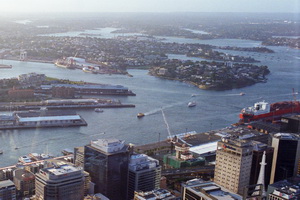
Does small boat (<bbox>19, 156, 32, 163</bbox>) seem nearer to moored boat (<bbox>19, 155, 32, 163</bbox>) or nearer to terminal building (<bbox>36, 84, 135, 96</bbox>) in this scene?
moored boat (<bbox>19, 155, 32, 163</bbox>)

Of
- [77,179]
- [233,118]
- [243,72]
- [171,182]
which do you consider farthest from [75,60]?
[77,179]

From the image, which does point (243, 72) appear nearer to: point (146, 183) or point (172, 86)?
point (172, 86)

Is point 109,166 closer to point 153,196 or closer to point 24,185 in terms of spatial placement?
point 153,196

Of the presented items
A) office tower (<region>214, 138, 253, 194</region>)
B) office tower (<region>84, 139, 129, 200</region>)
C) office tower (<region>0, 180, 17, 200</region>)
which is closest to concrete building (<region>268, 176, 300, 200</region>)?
office tower (<region>214, 138, 253, 194</region>)

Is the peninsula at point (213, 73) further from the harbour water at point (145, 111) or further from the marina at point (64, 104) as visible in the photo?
the marina at point (64, 104)

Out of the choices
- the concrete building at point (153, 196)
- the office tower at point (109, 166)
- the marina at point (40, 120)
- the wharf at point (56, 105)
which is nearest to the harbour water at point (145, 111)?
the marina at point (40, 120)

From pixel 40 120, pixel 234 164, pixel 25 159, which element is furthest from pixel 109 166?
pixel 40 120
